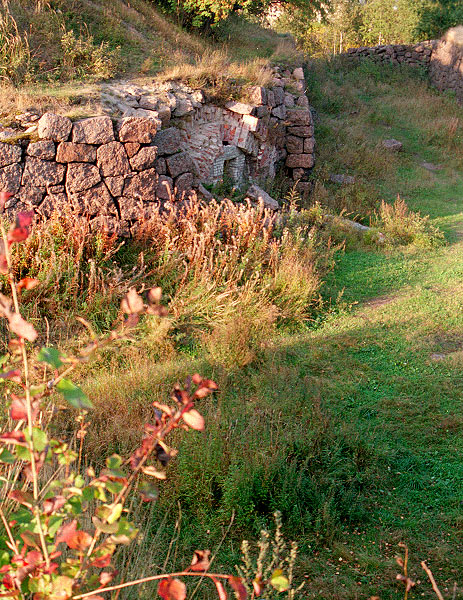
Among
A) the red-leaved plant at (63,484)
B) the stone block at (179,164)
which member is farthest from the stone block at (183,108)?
the red-leaved plant at (63,484)

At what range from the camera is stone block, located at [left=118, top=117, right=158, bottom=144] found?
6.71 meters

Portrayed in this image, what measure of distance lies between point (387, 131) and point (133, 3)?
6.78m

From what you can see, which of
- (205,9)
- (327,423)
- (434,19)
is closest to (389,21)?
(434,19)

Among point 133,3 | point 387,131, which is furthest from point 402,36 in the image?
point 133,3

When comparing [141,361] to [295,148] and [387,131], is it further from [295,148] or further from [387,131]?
[387,131]

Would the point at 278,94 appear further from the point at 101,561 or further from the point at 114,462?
the point at 101,561

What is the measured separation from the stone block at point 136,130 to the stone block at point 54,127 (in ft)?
1.97

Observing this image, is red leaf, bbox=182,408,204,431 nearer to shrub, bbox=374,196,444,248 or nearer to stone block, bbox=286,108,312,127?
shrub, bbox=374,196,444,248

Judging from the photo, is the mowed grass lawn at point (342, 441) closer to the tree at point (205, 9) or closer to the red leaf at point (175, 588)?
the red leaf at point (175, 588)


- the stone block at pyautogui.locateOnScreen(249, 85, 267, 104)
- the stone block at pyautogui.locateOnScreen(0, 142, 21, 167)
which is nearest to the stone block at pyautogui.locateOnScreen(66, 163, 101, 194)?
the stone block at pyautogui.locateOnScreen(0, 142, 21, 167)

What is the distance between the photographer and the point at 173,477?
3.41 meters

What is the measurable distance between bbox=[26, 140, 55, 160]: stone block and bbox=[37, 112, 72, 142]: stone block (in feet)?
0.24

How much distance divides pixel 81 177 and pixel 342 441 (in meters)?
4.30

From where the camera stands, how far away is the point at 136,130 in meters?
6.75
